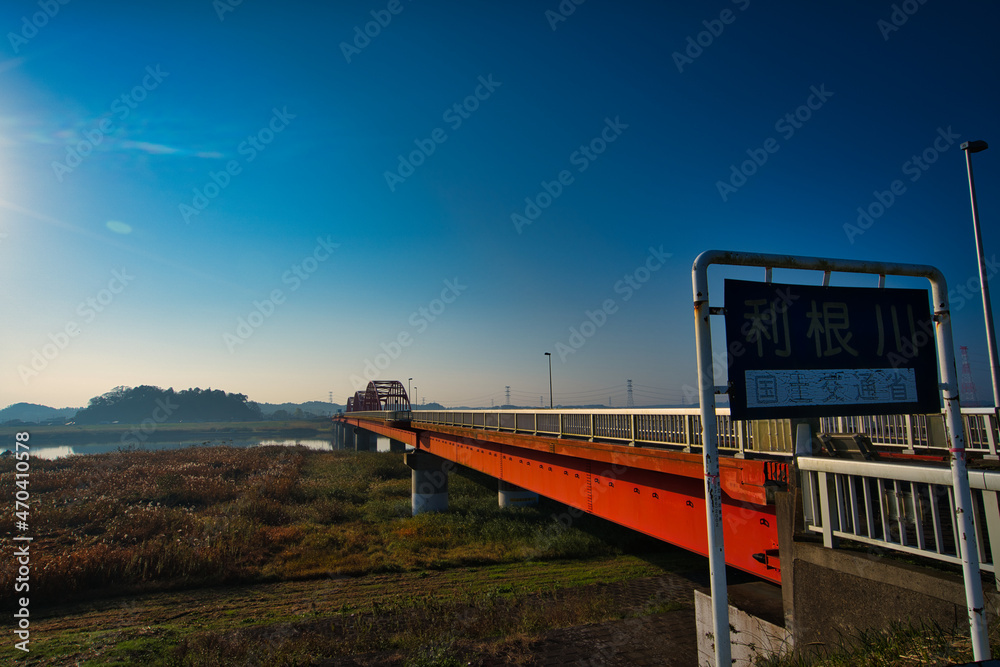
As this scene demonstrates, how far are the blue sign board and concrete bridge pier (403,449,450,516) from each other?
25.3m

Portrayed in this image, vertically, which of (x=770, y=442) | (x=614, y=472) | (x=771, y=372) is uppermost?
(x=771, y=372)

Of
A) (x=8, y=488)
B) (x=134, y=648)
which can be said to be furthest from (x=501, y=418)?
(x=8, y=488)

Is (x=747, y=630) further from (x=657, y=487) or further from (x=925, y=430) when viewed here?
(x=925, y=430)

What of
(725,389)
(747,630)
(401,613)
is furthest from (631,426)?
(401,613)

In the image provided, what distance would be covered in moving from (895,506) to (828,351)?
2.32 m

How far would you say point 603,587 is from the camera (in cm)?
1605

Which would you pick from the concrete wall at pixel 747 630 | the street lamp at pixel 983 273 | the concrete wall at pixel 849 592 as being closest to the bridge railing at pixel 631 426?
the concrete wall at pixel 849 592

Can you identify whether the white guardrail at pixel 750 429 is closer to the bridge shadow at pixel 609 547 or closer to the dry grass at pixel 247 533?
the bridge shadow at pixel 609 547

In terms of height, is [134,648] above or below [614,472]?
below

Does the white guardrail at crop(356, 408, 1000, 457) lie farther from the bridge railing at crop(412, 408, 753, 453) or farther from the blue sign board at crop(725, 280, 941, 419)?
the blue sign board at crop(725, 280, 941, 419)

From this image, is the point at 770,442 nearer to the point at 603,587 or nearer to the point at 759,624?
the point at 759,624

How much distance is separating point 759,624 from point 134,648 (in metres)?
13.8

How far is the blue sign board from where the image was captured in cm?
379

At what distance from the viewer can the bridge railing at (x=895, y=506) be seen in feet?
13.7
